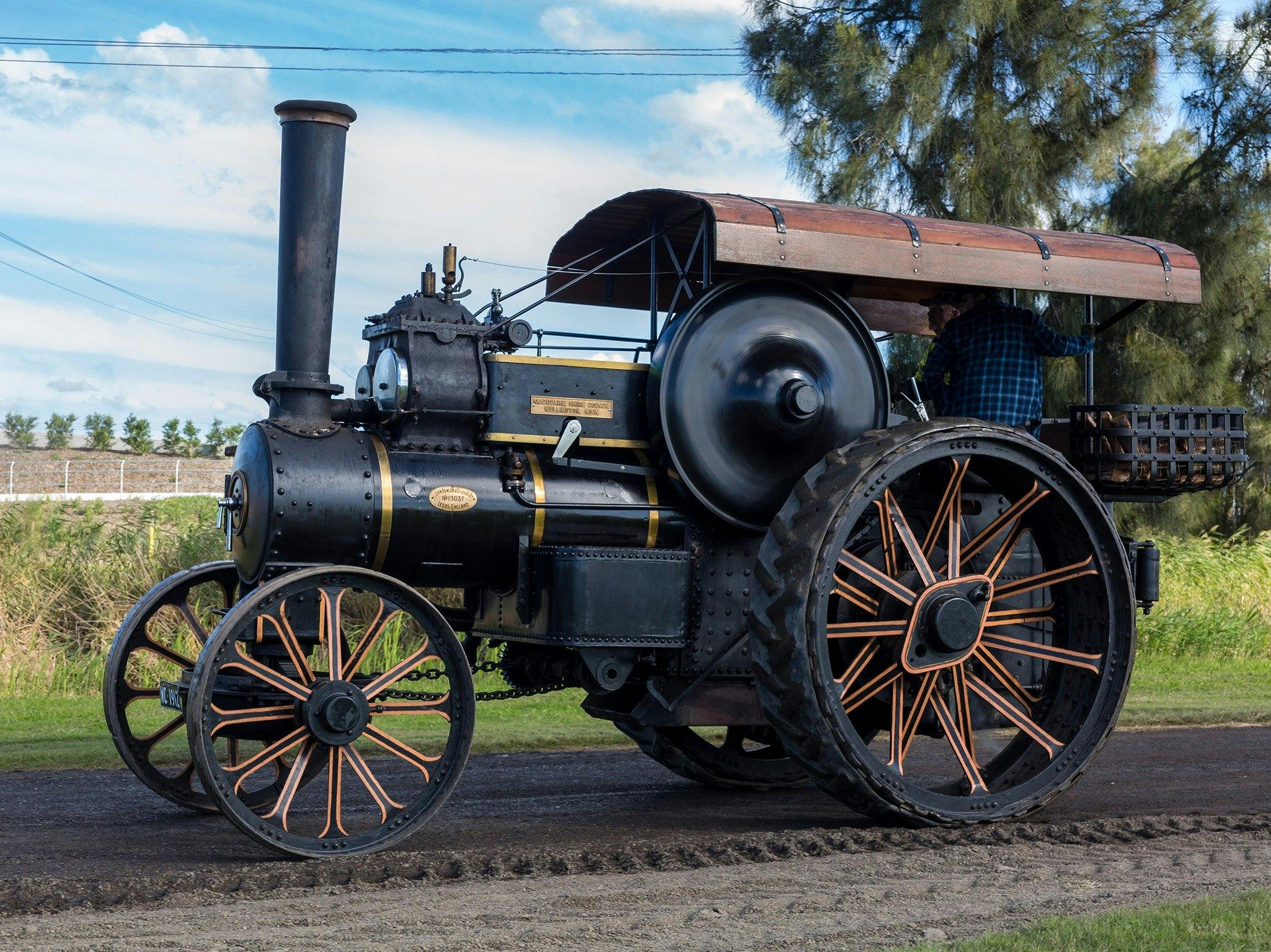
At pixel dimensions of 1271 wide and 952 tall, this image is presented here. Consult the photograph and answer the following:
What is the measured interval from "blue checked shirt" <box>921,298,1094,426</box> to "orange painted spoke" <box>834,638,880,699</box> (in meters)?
1.26

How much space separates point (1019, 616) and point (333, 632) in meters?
2.78

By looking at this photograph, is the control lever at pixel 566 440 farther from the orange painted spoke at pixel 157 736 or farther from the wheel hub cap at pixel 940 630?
the orange painted spoke at pixel 157 736

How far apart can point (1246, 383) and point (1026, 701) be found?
16.4 metres

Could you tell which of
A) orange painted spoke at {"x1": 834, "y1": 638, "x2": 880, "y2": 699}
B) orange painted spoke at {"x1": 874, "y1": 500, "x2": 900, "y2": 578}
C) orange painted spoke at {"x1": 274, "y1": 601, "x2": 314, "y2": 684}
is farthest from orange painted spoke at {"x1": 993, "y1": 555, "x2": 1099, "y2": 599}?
orange painted spoke at {"x1": 274, "y1": 601, "x2": 314, "y2": 684}

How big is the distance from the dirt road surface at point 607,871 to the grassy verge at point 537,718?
0.79m

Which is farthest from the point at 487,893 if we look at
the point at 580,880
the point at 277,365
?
the point at 277,365

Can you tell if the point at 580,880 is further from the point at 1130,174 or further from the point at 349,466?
the point at 1130,174

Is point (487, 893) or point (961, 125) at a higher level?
point (961, 125)

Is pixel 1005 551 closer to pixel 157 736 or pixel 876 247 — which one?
pixel 876 247

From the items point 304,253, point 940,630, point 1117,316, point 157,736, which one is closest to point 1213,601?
point 1117,316

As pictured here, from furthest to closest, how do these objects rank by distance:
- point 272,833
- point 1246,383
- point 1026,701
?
point 1246,383 → point 1026,701 → point 272,833

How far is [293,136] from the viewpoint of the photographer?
544 centimetres

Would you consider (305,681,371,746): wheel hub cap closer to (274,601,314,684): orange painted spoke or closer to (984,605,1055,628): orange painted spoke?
(274,601,314,684): orange painted spoke

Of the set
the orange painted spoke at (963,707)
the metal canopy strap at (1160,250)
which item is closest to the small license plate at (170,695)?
the orange painted spoke at (963,707)
